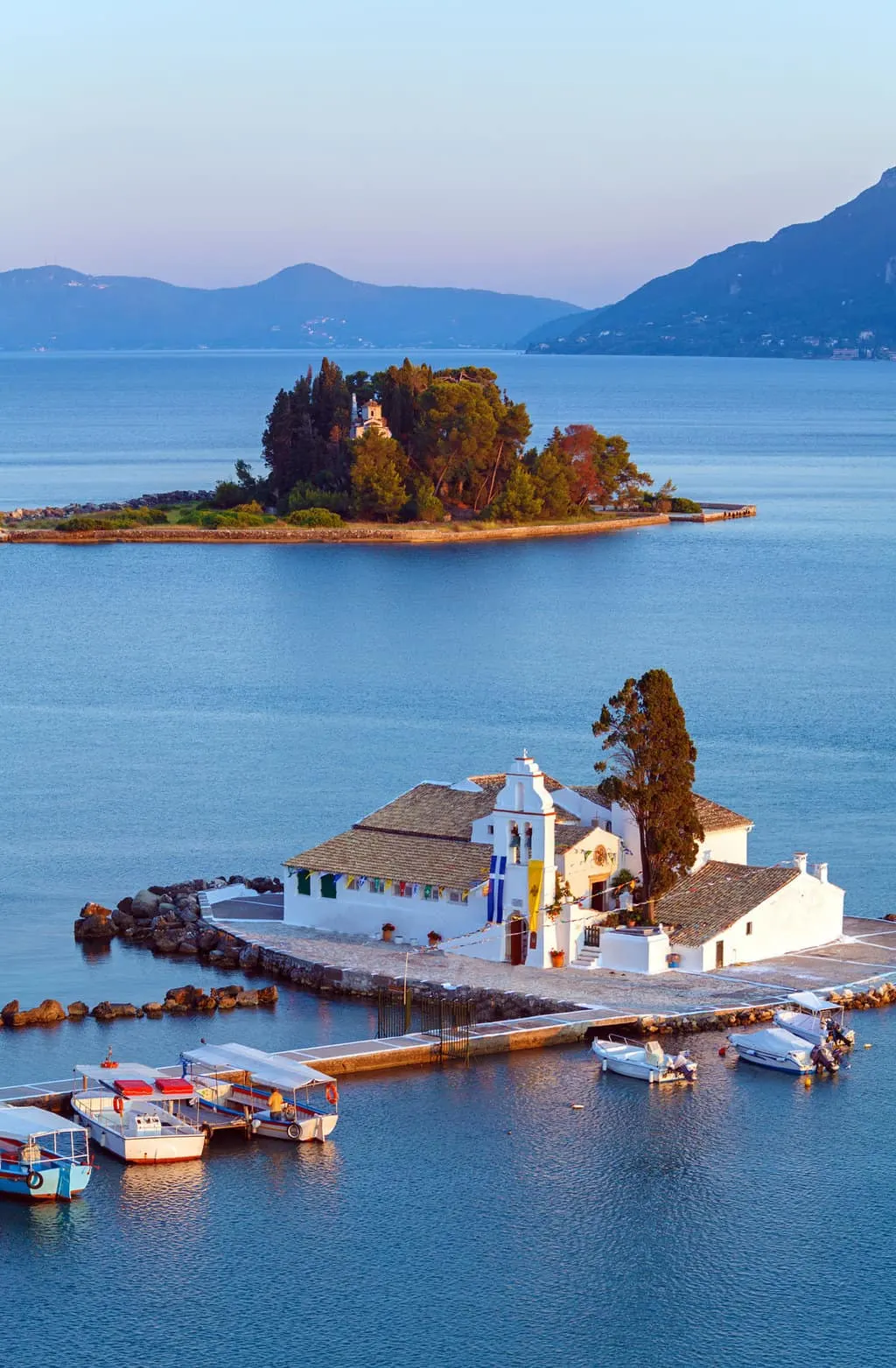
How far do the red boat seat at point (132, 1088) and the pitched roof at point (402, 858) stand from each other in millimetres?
9164

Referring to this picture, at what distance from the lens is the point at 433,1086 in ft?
120

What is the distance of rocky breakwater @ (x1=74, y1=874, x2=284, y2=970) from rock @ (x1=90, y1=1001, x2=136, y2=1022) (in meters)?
3.36

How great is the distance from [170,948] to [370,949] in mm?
4428

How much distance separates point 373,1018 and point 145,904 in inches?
326

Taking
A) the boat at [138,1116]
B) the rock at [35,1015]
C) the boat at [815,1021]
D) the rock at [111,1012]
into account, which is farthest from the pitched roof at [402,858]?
the boat at [138,1116]

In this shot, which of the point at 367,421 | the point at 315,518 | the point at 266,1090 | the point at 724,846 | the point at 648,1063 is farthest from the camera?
the point at 315,518

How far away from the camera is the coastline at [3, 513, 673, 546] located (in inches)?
4892

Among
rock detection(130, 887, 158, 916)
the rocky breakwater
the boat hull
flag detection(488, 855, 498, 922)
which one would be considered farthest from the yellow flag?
the boat hull

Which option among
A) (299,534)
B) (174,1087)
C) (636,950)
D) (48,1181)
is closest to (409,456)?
(299,534)

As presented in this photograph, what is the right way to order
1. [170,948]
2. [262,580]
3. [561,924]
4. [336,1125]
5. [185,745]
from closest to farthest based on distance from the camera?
[336,1125] → [561,924] → [170,948] → [185,745] → [262,580]

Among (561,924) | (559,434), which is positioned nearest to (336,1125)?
(561,924)

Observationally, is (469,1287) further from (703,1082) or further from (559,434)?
(559,434)

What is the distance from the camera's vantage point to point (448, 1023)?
39.1 meters

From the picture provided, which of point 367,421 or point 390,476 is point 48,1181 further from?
point 390,476
